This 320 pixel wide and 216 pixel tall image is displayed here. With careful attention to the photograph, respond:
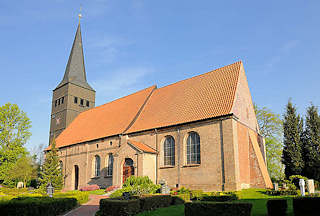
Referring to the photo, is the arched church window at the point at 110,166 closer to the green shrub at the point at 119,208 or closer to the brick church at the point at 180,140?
the brick church at the point at 180,140

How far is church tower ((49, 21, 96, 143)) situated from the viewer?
43.6m

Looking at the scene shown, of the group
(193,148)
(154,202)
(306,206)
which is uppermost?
(193,148)

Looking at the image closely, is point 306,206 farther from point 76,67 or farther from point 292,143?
point 76,67

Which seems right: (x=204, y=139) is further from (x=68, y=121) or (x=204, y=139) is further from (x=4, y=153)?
(x=4, y=153)

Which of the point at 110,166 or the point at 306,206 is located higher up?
the point at 110,166

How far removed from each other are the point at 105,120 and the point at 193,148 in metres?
15.7

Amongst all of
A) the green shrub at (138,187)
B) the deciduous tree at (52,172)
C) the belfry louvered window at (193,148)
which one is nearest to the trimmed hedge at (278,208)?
the green shrub at (138,187)

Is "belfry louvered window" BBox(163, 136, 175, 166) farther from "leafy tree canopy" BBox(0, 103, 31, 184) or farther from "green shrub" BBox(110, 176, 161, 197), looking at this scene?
"leafy tree canopy" BBox(0, 103, 31, 184)

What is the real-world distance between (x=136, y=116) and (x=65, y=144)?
514 inches

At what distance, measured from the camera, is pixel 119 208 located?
534 inches

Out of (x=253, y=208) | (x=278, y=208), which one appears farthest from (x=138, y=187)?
(x=278, y=208)

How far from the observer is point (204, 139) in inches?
905

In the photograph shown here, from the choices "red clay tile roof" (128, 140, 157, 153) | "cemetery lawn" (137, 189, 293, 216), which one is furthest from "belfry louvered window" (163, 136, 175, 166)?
"cemetery lawn" (137, 189, 293, 216)

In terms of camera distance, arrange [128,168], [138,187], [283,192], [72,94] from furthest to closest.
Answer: [72,94] → [128,168] → [138,187] → [283,192]
